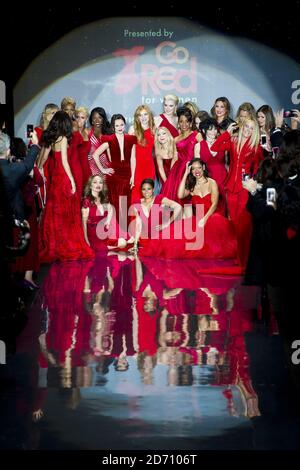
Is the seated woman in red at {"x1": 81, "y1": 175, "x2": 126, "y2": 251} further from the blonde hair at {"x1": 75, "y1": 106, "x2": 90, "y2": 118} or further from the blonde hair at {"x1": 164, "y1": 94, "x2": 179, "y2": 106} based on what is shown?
the blonde hair at {"x1": 164, "y1": 94, "x2": 179, "y2": 106}

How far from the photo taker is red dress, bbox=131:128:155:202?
38.2 feet

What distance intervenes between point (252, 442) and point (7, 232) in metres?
2.90

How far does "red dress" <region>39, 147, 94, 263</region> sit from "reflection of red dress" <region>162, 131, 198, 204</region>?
1.00 metres

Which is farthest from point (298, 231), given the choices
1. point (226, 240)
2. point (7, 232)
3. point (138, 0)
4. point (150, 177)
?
point (138, 0)

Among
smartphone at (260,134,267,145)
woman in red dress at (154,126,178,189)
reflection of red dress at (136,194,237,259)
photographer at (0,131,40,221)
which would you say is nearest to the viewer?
photographer at (0,131,40,221)

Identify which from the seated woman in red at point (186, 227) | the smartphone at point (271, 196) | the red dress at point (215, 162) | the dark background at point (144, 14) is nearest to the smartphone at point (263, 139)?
the red dress at point (215, 162)

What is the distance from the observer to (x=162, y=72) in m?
12.0

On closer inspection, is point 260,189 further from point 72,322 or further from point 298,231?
point 72,322

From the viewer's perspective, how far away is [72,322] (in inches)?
293

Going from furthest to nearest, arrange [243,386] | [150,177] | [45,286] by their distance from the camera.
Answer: [150,177], [45,286], [243,386]

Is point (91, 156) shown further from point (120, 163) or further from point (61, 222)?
point (61, 222)

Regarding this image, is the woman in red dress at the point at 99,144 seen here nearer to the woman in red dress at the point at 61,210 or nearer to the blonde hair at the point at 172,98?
the woman in red dress at the point at 61,210

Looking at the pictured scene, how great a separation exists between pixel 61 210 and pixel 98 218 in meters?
0.46

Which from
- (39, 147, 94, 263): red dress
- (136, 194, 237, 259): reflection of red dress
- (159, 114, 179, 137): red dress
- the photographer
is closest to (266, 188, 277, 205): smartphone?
the photographer
